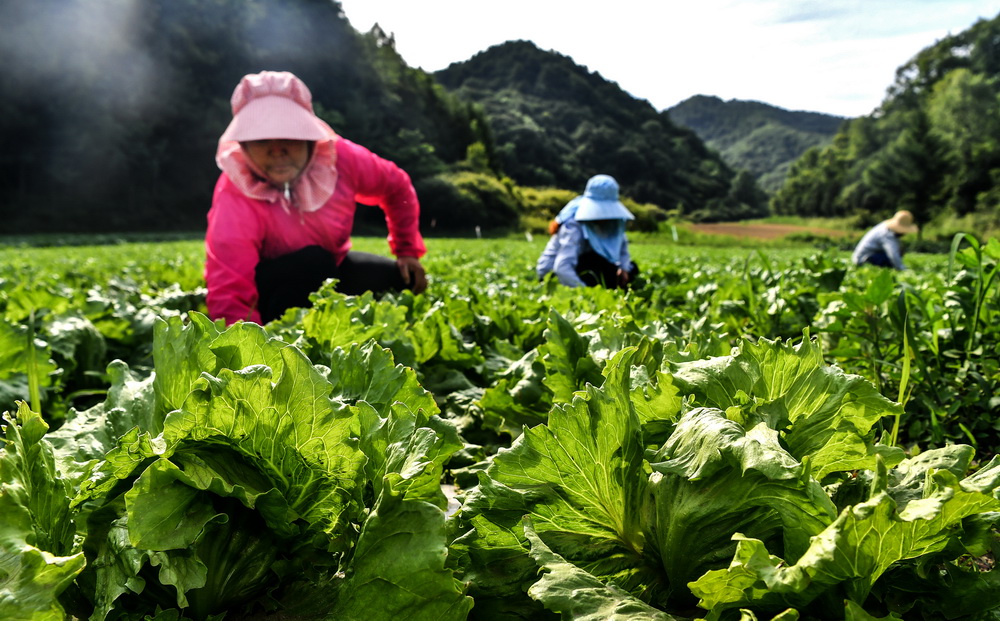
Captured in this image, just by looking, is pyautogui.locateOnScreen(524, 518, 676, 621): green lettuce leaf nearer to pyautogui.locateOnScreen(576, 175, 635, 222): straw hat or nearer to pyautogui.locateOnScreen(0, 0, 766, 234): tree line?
pyautogui.locateOnScreen(576, 175, 635, 222): straw hat

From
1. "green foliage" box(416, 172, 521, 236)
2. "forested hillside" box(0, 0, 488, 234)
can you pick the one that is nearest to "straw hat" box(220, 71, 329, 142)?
"forested hillside" box(0, 0, 488, 234)

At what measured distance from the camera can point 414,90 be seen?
251ft

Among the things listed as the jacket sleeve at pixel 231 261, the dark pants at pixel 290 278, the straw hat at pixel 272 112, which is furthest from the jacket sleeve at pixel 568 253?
the jacket sleeve at pixel 231 261

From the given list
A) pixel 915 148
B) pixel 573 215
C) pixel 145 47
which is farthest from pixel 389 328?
pixel 915 148

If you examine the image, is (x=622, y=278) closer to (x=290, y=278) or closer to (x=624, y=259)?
(x=624, y=259)

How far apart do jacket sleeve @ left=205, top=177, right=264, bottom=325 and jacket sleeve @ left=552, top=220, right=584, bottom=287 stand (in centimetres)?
319

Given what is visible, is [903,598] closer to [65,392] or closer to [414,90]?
[65,392]

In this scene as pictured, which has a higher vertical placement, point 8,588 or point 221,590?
point 8,588

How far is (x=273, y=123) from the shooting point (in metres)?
3.92

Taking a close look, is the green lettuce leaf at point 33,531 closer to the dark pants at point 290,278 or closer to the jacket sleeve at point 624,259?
the dark pants at point 290,278

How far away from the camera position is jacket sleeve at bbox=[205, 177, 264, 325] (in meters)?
3.84

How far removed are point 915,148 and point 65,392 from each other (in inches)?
2585

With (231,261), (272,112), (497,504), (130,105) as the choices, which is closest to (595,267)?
(272,112)

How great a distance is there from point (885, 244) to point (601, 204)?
259 inches
